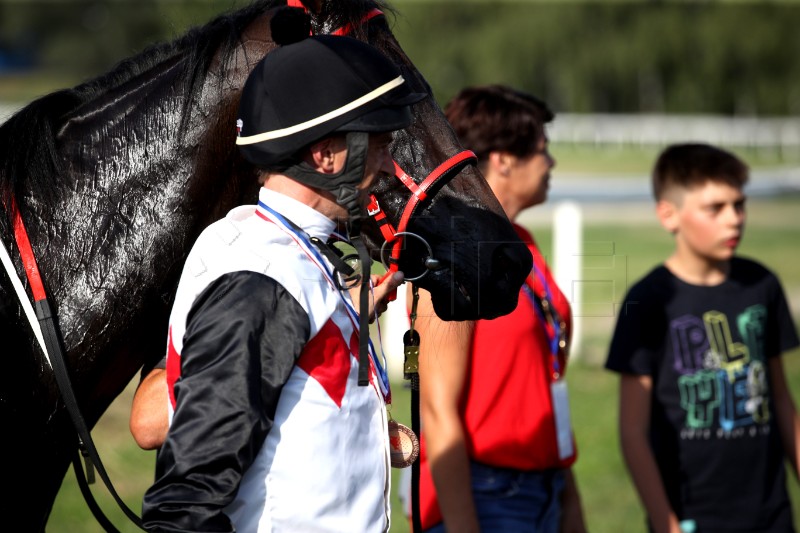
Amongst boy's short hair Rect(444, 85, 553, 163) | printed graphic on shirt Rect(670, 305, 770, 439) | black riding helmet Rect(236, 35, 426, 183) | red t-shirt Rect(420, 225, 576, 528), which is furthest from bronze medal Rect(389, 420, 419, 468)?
printed graphic on shirt Rect(670, 305, 770, 439)

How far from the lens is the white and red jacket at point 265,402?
5.50 ft

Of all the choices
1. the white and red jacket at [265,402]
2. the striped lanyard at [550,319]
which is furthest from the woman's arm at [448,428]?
the white and red jacket at [265,402]

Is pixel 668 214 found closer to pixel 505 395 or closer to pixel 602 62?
pixel 505 395

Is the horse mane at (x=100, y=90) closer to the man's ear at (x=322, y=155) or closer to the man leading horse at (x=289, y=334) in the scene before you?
the man leading horse at (x=289, y=334)

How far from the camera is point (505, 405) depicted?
10.7 feet

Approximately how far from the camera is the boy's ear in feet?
13.5

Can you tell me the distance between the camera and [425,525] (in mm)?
3301

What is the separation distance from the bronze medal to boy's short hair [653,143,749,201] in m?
2.43

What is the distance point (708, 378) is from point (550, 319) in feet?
2.74

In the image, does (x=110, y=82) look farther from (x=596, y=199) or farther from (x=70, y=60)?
(x=70, y=60)

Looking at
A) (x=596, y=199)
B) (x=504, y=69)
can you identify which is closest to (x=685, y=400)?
(x=596, y=199)

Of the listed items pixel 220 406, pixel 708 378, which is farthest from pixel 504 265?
pixel 708 378

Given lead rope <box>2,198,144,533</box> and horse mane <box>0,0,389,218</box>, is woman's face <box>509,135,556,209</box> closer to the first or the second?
horse mane <box>0,0,389,218</box>

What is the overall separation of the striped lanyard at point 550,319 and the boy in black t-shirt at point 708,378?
435mm
